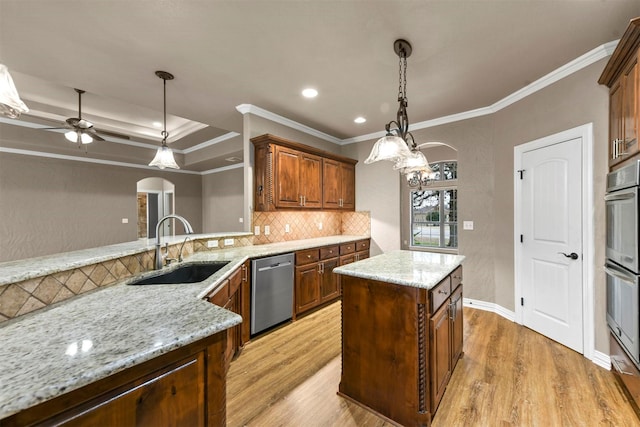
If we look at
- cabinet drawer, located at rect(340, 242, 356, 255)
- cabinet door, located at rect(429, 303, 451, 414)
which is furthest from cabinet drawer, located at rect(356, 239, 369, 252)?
cabinet door, located at rect(429, 303, 451, 414)

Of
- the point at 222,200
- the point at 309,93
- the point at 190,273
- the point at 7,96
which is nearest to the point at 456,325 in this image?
the point at 190,273

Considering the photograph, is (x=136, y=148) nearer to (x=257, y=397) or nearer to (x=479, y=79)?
(x=257, y=397)

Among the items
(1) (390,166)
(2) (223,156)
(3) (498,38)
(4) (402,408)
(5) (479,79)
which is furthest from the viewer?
(2) (223,156)

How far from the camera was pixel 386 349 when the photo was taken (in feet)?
5.55

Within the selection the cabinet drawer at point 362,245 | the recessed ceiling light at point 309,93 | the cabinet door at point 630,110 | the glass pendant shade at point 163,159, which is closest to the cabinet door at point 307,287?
the cabinet drawer at point 362,245

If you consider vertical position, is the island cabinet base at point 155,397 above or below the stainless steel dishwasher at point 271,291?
above

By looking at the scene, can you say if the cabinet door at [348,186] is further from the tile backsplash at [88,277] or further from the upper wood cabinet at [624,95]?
the upper wood cabinet at [624,95]

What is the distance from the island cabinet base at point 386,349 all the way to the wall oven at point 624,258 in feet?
4.59

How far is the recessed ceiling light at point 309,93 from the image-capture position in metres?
2.95

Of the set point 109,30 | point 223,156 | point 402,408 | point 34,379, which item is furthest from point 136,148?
point 402,408

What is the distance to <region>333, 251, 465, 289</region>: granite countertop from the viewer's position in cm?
161

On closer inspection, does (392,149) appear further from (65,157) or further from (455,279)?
(65,157)

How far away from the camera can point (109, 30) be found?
1943mm

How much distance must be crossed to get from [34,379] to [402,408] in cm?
178
